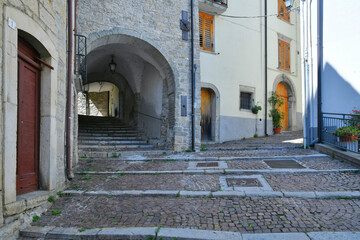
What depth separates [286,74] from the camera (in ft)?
45.5

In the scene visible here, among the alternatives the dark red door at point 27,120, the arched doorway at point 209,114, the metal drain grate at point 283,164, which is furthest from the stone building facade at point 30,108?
the arched doorway at point 209,114

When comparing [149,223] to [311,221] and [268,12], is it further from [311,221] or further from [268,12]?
[268,12]

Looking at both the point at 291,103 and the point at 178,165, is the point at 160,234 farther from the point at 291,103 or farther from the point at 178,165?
the point at 291,103

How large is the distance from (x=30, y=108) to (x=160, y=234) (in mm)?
2632

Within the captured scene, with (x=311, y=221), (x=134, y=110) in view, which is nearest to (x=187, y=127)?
(x=134, y=110)

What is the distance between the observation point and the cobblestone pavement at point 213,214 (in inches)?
124

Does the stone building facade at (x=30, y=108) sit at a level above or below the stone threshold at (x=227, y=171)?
above

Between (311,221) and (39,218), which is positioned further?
(39,218)

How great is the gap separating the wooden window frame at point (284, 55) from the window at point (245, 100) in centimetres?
294

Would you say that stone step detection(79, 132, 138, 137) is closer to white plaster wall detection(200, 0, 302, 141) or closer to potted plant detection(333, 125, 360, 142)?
white plaster wall detection(200, 0, 302, 141)

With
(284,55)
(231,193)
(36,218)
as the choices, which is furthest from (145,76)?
(36,218)

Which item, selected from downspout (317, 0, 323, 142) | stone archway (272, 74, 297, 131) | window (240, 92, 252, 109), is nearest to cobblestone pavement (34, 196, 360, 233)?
downspout (317, 0, 323, 142)

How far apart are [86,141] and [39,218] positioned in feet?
19.2

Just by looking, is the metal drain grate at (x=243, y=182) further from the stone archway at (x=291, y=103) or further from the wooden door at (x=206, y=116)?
the stone archway at (x=291, y=103)
